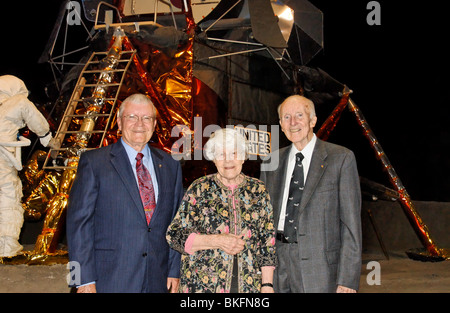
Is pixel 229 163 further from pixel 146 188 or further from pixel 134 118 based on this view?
pixel 134 118

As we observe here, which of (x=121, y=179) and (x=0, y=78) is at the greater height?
(x=0, y=78)

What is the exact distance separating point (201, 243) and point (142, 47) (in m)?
4.69

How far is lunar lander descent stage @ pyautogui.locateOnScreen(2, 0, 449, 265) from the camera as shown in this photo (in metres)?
5.66

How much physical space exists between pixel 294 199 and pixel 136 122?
1125 mm

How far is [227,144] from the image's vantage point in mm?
2719

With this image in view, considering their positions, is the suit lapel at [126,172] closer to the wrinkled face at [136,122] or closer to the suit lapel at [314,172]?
the wrinkled face at [136,122]

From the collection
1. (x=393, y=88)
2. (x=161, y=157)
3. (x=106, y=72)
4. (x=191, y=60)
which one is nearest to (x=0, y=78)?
(x=106, y=72)

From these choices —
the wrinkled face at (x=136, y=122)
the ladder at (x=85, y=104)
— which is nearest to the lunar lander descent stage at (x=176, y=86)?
the ladder at (x=85, y=104)

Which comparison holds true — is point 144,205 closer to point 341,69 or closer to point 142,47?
point 142,47

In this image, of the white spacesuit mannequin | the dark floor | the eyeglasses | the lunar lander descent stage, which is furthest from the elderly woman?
the white spacesuit mannequin

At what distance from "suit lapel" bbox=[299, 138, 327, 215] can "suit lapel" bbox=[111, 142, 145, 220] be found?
1006 millimetres

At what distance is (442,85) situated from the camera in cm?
966

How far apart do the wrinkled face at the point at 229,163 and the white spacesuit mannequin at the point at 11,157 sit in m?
3.42

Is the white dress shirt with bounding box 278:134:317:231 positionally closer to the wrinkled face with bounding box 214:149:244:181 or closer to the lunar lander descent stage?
the wrinkled face with bounding box 214:149:244:181
